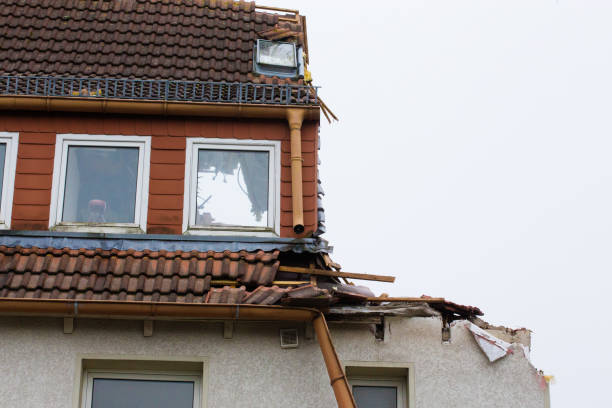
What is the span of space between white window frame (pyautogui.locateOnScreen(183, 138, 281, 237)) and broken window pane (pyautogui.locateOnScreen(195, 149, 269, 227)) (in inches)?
2.4

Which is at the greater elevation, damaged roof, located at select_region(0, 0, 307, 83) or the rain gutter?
damaged roof, located at select_region(0, 0, 307, 83)

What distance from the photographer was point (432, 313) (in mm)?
9852

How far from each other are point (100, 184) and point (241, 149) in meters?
1.68

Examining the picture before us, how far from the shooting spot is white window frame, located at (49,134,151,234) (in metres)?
10.9

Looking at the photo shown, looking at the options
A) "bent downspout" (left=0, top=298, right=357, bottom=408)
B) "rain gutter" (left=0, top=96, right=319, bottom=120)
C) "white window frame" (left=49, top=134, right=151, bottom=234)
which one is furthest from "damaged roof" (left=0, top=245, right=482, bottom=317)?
"rain gutter" (left=0, top=96, right=319, bottom=120)

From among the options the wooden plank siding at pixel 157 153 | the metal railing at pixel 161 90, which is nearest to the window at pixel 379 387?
the wooden plank siding at pixel 157 153

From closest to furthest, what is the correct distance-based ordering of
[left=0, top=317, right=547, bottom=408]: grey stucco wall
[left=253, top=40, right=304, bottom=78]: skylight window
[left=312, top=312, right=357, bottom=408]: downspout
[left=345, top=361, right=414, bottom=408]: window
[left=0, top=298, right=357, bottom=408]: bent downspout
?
[left=312, top=312, right=357, bottom=408]: downspout < [left=0, top=298, right=357, bottom=408]: bent downspout < [left=0, top=317, right=547, bottom=408]: grey stucco wall < [left=345, top=361, right=414, bottom=408]: window < [left=253, top=40, right=304, bottom=78]: skylight window

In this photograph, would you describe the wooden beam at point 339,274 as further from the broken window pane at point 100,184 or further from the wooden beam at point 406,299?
the broken window pane at point 100,184

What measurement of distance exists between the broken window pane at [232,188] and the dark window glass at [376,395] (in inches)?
88.3

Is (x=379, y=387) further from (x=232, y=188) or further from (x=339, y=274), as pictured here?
(x=232, y=188)

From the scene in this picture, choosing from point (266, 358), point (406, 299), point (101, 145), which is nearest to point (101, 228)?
point (101, 145)

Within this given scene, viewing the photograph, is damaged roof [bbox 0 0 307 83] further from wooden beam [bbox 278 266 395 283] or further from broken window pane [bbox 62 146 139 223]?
wooden beam [bbox 278 266 395 283]

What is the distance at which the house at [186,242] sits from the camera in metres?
9.59

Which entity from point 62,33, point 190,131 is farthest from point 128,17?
point 190,131
